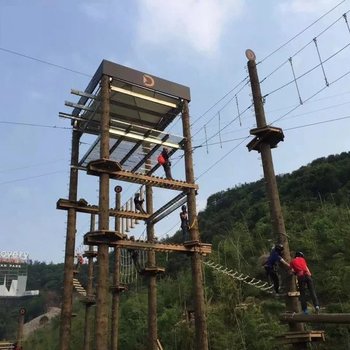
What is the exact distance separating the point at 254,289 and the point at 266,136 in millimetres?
16221

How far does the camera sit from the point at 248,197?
45250mm

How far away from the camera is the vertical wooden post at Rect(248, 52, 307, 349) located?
7.50 metres

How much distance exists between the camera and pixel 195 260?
12.2 metres

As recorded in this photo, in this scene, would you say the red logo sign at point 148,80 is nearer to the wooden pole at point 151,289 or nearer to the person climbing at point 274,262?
the wooden pole at point 151,289

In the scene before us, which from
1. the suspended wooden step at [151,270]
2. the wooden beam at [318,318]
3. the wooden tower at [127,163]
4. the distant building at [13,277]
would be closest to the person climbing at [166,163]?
the wooden tower at [127,163]

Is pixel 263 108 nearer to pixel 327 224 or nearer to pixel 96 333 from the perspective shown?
pixel 96 333

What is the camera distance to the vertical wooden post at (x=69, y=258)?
1248 centimetres

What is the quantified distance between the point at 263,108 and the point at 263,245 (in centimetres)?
2025

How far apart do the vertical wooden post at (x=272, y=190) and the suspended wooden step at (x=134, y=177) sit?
435cm

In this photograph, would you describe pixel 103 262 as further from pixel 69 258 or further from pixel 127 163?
pixel 127 163

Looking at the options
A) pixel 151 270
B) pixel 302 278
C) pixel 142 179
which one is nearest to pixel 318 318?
pixel 302 278

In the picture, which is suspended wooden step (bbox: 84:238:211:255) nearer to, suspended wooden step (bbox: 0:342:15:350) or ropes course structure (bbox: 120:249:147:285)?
ropes course structure (bbox: 120:249:147:285)

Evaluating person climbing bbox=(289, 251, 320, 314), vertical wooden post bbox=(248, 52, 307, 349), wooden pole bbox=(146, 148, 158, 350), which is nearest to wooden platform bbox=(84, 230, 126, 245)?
wooden pole bbox=(146, 148, 158, 350)

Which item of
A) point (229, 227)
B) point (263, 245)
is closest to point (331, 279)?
point (263, 245)
